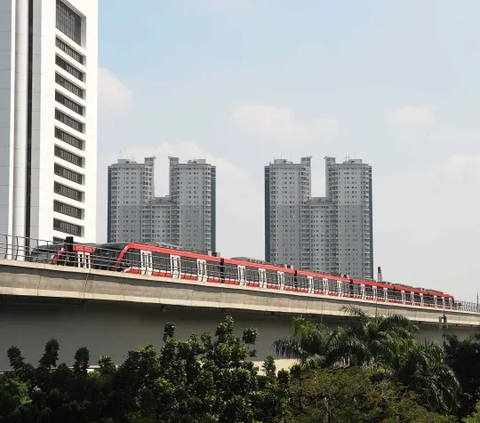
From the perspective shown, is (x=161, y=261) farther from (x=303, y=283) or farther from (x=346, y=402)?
(x=303, y=283)

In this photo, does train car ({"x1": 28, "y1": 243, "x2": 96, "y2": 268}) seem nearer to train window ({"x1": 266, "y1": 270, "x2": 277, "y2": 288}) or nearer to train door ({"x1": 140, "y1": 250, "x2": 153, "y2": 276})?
train door ({"x1": 140, "y1": 250, "x2": 153, "y2": 276})

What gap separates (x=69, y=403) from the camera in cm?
2173

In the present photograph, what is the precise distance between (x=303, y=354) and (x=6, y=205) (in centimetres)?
6620

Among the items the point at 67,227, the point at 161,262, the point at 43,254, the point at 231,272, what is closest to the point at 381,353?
the point at 161,262

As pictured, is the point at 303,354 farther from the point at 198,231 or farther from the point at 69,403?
the point at 198,231

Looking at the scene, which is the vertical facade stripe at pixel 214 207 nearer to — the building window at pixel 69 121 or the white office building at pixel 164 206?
the white office building at pixel 164 206

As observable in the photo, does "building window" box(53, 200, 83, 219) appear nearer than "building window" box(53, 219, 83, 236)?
No

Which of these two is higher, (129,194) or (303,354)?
(129,194)

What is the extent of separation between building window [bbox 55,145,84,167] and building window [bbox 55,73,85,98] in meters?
7.20

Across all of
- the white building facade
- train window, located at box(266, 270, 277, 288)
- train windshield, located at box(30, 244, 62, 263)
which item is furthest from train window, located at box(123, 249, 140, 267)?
the white building facade

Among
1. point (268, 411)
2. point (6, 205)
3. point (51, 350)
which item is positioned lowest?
point (268, 411)

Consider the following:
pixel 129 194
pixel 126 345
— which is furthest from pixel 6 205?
pixel 129 194

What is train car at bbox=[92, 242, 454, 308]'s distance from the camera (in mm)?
Result: 40000

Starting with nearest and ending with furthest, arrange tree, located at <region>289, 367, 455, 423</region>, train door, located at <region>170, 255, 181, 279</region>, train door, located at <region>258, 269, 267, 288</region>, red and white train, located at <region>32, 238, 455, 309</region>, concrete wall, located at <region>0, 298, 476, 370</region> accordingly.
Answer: concrete wall, located at <region>0, 298, 476, 370</region> < tree, located at <region>289, 367, 455, 423</region> < red and white train, located at <region>32, 238, 455, 309</region> < train door, located at <region>170, 255, 181, 279</region> < train door, located at <region>258, 269, 267, 288</region>
